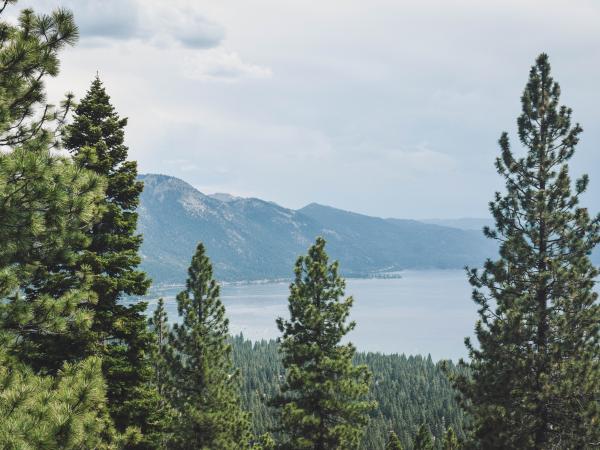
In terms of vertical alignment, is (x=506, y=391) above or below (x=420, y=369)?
above

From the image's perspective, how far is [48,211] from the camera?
916 centimetres

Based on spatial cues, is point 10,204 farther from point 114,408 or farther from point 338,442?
point 338,442

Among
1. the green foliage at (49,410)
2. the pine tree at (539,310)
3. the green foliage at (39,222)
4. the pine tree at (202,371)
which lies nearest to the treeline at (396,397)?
the pine tree at (202,371)

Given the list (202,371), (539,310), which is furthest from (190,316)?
(539,310)

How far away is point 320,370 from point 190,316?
716cm

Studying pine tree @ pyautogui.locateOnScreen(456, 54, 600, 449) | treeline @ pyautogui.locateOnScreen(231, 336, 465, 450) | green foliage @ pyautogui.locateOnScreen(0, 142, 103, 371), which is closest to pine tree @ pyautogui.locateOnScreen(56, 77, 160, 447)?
green foliage @ pyautogui.locateOnScreen(0, 142, 103, 371)

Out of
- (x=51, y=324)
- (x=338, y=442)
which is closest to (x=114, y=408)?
(x=51, y=324)

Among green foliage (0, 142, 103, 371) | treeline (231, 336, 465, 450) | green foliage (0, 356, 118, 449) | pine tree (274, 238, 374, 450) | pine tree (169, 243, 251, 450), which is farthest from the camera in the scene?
treeline (231, 336, 465, 450)

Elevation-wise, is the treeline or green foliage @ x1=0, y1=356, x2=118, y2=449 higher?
green foliage @ x1=0, y1=356, x2=118, y2=449

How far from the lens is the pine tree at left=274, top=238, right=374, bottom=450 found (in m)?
23.6

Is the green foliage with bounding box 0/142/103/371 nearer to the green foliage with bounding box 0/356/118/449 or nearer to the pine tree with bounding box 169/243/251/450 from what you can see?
the green foliage with bounding box 0/356/118/449

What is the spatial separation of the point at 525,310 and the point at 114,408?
15.1 meters

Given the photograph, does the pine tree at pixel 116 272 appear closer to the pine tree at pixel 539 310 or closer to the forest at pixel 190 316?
→ the forest at pixel 190 316

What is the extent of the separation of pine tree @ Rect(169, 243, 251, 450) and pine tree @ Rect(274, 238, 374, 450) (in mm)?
3119
